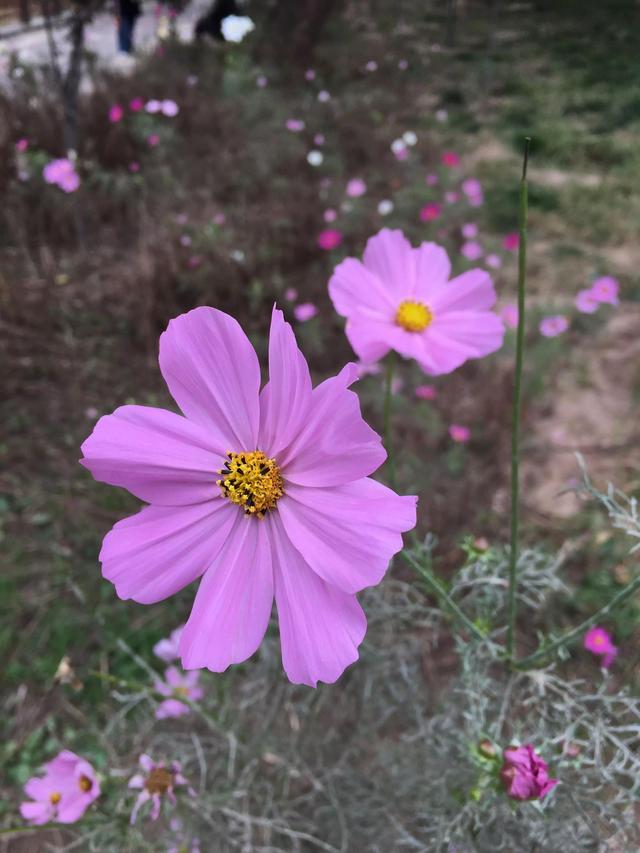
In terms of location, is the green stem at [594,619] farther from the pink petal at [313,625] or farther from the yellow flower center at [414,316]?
the yellow flower center at [414,316]

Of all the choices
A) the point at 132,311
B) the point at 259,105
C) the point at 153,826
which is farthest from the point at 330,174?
the point at 153,826

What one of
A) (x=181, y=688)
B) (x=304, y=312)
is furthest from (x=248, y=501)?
(x=304, y=312)

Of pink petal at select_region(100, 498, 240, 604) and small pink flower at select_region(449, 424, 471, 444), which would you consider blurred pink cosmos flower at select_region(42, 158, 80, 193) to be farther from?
pink petal at select_region(100, 498, 240, 604)

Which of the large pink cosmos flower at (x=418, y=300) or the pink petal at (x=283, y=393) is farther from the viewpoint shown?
the large pink cosmos flower at (x=418, y=300)

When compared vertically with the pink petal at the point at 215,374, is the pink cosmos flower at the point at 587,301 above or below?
below

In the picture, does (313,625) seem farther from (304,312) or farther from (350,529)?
(304,312)

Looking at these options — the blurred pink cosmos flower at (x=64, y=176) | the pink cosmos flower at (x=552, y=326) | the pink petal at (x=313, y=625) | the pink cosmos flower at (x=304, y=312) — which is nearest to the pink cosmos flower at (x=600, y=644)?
the pink petal at (x=313, y=625)
